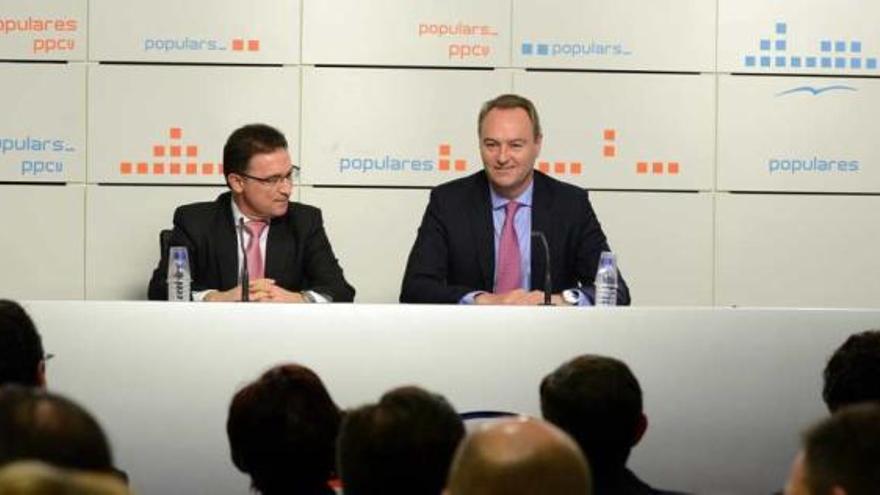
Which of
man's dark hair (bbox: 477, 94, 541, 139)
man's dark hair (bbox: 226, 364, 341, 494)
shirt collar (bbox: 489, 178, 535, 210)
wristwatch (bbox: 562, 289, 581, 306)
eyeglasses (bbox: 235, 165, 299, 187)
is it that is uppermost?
man's dark hair (bbox: 477, 94, 541, 139)

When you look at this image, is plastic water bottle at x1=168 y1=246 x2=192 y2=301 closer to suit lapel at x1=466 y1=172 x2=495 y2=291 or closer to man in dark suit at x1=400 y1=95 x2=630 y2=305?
man in dark suit at x1=400 y1=95 x2=630 y2=305

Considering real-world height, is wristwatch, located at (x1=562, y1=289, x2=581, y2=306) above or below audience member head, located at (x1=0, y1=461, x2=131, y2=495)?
above

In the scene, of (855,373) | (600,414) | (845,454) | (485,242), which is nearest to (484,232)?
(485,242)

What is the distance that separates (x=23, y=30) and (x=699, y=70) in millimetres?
2777

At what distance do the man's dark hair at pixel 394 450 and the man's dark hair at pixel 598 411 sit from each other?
0.63m

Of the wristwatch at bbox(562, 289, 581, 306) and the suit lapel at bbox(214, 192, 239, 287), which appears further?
the suit lapel at bbox(214, 192, 239, 287)

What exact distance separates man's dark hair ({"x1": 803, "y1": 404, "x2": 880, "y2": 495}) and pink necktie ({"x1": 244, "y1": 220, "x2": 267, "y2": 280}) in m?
3.67

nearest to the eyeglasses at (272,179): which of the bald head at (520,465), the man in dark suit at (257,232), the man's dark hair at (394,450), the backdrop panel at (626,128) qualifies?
the man in dark suit at (257,232)

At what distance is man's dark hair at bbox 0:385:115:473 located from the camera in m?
1.70

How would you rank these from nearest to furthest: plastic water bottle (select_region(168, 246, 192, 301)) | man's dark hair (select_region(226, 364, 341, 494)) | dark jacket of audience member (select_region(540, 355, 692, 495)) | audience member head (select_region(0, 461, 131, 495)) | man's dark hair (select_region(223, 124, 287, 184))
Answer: audience member head (select_region(0, 461, 131, 495)) → man's dark hair (select_region(226, 364, 341, 494)) → dark jacket of audience member (select_region(540, 355, 692, 495)) → plastic water bottle (select_region(168, 246, 192, 301)) → man's dark hair (select_region(223, 124, 287, 184))

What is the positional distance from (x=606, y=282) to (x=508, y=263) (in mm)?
423

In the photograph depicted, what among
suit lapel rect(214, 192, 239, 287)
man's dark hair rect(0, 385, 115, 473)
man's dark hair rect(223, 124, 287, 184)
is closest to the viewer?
man's dark hair rect(0, 385, 115, 473)

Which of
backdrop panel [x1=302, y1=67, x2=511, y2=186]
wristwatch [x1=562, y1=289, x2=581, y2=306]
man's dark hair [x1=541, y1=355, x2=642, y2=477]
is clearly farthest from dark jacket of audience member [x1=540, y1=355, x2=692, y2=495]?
backdrop panel [x1=302, y1=67, x2=511, y2=186]

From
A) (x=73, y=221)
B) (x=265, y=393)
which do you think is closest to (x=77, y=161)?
(x=73, y=221)
